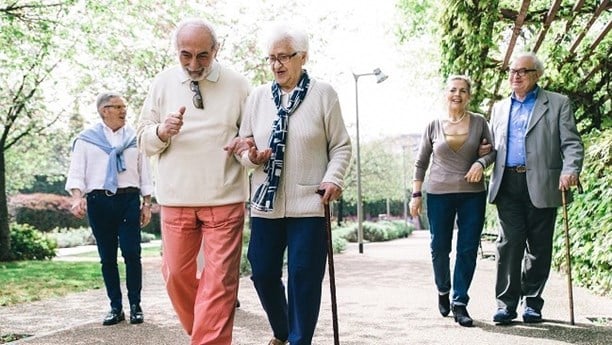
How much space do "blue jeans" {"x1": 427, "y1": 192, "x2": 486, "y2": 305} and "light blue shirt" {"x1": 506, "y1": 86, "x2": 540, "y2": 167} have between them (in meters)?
0.36

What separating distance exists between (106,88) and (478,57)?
1181 centimetres

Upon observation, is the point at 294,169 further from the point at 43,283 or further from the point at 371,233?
the point at 371,233

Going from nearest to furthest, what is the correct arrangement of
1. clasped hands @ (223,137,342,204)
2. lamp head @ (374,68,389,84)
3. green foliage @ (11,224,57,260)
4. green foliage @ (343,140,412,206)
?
1. clasped hands @ (223,137,342,204)
2. green foliage @ (11,224,57,260)
3. lamp head @ (374,68,389,84)
4. green foliage @ (343,140,412,206)

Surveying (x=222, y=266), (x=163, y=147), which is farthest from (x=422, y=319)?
(x=163, y=147)

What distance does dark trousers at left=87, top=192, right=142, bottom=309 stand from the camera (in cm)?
534

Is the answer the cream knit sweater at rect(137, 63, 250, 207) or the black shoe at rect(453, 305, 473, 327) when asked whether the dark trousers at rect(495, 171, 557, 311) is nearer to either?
the black shoe at rect(453, 305, 473, 327)

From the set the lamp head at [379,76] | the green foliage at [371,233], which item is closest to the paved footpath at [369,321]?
the lamp head at [379,76]

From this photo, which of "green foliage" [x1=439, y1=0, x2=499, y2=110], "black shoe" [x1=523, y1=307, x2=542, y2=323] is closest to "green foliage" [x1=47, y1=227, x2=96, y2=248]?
"green foliage" [x1=439, y1=0, x2=499, y2=110]

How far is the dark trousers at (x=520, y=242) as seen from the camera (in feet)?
16.4

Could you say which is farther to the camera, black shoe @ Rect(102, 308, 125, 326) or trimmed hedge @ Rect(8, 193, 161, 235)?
trimmed hedge @ Rect(8, 193, 161, 235)

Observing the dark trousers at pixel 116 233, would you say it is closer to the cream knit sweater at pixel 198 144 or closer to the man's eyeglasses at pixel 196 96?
the cream knit sweater at pixel 198 144

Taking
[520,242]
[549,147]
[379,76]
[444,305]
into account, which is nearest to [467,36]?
[549,147]

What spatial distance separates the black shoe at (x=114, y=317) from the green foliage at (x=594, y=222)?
409 cm

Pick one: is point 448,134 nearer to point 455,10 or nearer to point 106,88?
point 455,10
